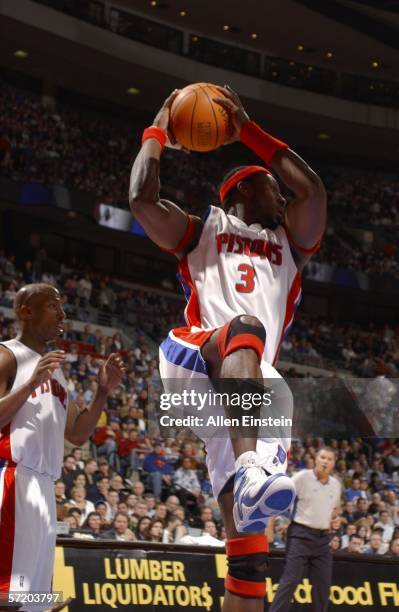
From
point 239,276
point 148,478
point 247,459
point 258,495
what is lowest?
point 148,478

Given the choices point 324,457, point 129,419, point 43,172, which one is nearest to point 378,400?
point 324,457

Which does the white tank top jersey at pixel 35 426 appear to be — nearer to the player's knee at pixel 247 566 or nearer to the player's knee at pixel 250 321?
the player's knee at pixel 247 566

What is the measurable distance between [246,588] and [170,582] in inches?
173

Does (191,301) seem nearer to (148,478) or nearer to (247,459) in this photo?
(247,459)

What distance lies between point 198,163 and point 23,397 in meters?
27.7

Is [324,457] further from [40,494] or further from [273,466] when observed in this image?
[273,466]

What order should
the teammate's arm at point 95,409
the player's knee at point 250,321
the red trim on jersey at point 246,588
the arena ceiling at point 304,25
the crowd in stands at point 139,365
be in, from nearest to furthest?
the player's knee at point 250,321
the red trim on jersey at point 246,588
the teammate's arm at point 95,409
the crowd in stands at point 139,365
the arena ceiling at point 304,25

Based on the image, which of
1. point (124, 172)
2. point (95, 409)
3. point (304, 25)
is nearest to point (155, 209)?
point (95, 409)

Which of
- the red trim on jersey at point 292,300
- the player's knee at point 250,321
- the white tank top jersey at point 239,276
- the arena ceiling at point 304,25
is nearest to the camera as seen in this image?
the player's knee at point 250,321

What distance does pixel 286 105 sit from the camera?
101ft

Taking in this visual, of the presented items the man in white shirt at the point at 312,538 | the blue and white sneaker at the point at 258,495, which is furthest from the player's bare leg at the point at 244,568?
the man in white shirt at the point at 312,538

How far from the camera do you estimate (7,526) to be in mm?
4582

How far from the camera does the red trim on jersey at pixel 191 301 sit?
473cm

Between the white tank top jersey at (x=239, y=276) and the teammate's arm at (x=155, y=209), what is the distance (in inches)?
3.6
